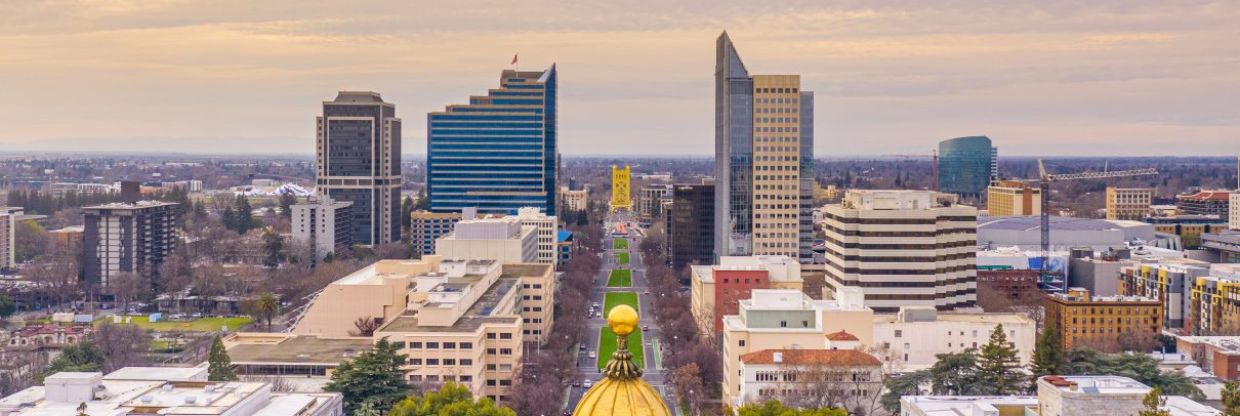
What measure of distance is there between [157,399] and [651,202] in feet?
415

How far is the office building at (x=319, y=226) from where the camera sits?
349 feet

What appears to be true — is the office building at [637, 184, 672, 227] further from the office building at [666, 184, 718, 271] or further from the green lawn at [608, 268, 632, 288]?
the office building at [666, 184, 718, 271]

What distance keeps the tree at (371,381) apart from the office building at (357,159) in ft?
262

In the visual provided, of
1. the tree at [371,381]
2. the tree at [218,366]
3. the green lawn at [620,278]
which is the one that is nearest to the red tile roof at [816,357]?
the tree at [371,381]

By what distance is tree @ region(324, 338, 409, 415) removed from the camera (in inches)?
1625

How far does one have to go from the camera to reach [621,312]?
26.4 feet

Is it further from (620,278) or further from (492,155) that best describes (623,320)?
(492,155)

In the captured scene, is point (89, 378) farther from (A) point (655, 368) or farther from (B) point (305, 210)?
(B) point (305, 210)

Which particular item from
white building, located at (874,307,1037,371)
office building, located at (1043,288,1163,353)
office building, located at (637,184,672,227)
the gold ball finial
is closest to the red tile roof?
white building, located at (874,307,1037,371)

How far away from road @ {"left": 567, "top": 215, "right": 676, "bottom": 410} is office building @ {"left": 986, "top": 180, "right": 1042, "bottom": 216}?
41.6 metres

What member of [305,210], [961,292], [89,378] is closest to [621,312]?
[89,378]

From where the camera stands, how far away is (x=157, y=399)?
35.9 m

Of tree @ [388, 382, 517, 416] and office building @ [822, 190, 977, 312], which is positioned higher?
office building @ [822, 190, 977, 312]

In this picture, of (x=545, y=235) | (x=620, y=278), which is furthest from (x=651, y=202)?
(x=545, y=235)
